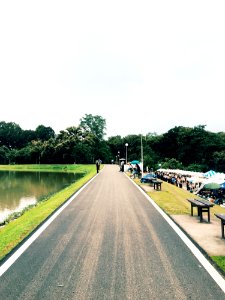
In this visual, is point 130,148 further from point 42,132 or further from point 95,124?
A: point 42,132

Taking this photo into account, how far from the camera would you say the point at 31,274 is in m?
6.41

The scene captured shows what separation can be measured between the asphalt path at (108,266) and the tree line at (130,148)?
63.7 meters

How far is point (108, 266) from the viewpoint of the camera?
269 inches

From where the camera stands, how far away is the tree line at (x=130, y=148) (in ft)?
273

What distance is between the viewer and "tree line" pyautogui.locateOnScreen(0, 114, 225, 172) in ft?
273

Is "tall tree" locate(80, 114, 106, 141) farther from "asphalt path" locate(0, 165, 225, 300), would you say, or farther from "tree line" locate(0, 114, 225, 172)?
"asphalt path" locate(0, 165, 225, 300)

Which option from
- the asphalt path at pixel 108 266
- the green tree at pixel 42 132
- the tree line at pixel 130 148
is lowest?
the asphalt path at pixel 108 266

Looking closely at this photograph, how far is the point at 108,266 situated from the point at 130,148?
110 m

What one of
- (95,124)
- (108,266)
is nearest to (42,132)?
(95,124)

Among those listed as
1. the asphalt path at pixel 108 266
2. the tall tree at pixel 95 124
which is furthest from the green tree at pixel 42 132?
the asphalt path at pixel 108 266

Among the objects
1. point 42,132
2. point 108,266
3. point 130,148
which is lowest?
point 108,266

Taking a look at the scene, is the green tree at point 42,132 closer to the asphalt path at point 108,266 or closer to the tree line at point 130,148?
the tree line at point 130,148

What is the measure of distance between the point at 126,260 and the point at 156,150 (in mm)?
107025

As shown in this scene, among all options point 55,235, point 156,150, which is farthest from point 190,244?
point 156,150
